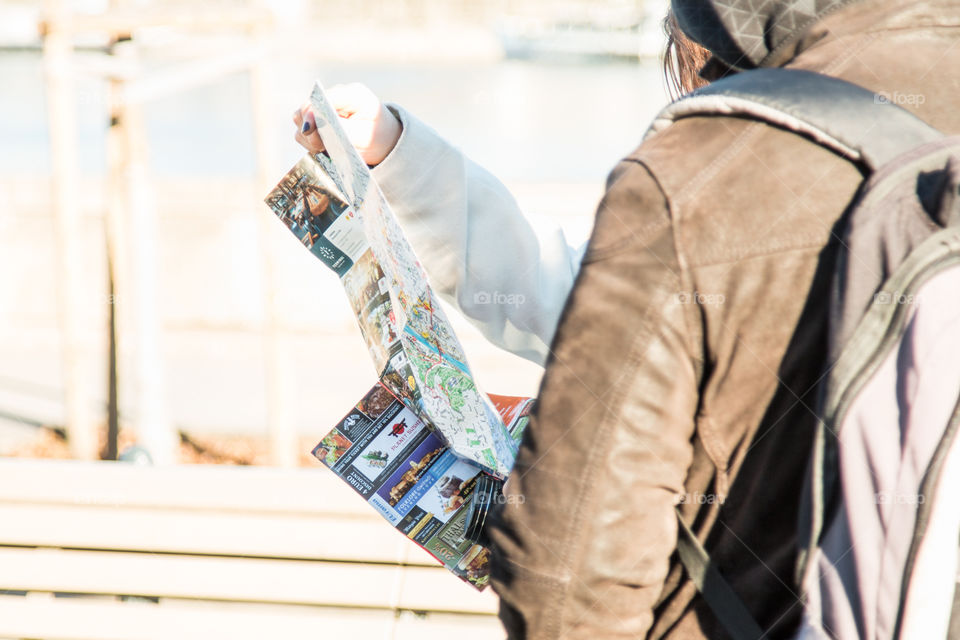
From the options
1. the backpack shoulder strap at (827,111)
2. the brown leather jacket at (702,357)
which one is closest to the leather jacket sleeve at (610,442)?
the brown leather jacket at (702,357)

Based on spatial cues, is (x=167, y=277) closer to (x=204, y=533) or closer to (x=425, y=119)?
(x=204, y=533)

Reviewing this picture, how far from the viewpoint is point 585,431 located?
2.90 feet

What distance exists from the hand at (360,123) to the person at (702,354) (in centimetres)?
54

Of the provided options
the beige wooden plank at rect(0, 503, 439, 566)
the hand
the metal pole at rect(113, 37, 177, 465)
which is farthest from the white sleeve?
the metal pole at rect(113, 37, 177, 465)

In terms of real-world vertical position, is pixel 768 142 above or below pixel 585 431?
above

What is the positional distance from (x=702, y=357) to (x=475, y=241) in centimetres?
61

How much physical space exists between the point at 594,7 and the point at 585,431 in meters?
62.3

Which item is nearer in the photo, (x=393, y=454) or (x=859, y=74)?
(x=859, y=74)

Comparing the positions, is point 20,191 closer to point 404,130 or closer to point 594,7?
point 404,130

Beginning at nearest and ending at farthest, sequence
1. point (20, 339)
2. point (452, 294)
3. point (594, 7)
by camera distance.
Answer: point (452, 294), point (20, 339), point (594, 7)

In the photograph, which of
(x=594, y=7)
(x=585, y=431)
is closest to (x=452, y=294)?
(x=585, y=431)

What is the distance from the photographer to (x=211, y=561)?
7.12 ft

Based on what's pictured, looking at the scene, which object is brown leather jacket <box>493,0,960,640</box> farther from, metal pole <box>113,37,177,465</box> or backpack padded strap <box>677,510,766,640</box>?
metal pole <box>113,37,177,465</box>

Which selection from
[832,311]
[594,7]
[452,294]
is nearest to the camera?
[832,311]
